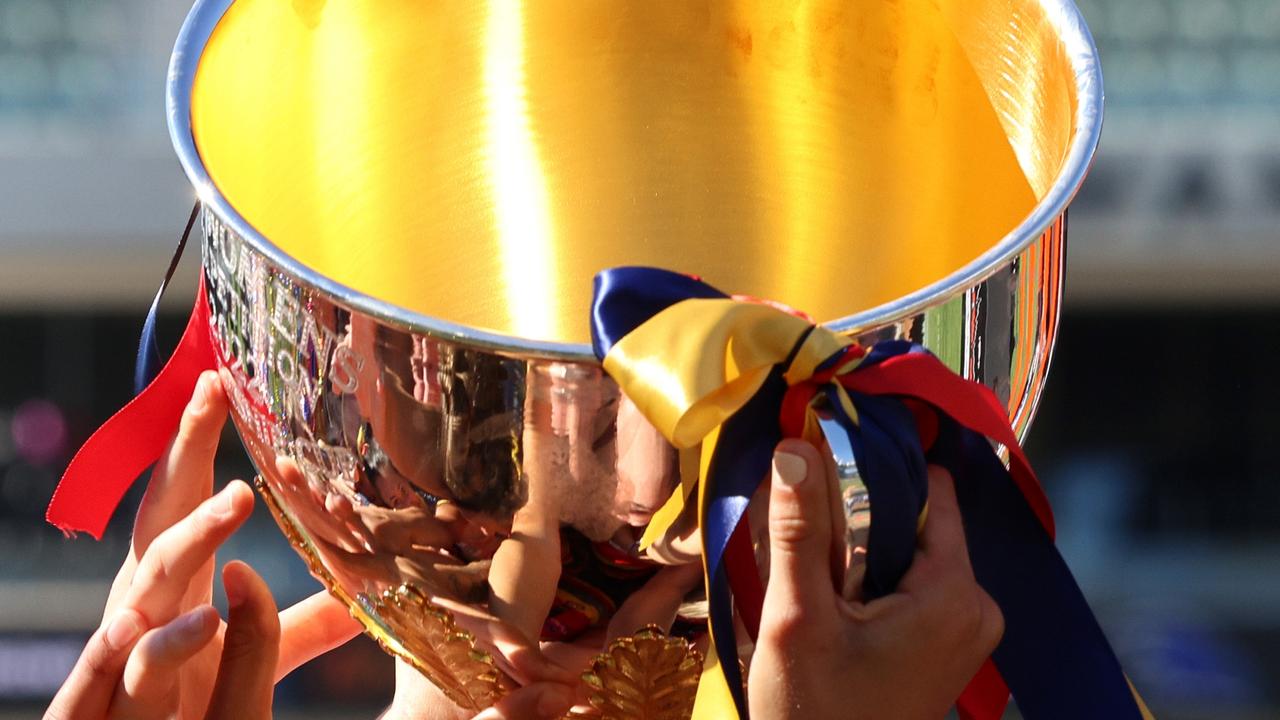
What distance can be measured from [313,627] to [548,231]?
0.20m

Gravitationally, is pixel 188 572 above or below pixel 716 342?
below

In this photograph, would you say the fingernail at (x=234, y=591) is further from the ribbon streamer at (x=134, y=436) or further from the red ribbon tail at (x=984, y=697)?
the red ribbon tail at (x=984, y=697)

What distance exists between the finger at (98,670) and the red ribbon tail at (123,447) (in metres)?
0.04

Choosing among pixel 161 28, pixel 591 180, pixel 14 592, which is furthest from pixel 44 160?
pixel 591 180

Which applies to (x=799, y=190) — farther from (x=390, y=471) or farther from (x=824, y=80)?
(x=390, y=471)

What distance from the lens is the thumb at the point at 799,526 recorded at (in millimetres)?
459

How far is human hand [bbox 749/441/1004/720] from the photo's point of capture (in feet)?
1.52

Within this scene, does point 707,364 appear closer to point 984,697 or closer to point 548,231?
point 984,697

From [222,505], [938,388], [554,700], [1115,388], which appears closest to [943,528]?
[938,388]

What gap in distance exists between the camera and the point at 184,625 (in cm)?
65

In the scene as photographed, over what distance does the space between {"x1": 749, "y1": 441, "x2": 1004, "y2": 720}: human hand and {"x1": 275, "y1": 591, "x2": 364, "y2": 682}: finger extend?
37 centimetres

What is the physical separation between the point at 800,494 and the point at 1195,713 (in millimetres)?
3130

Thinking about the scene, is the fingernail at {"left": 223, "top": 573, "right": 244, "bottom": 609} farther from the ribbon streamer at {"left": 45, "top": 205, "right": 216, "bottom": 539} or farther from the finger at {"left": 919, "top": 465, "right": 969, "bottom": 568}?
the finger at {"left": 919, "top": 465, "right": 969, "bottom": 568}

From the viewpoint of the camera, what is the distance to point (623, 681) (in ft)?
1.83
